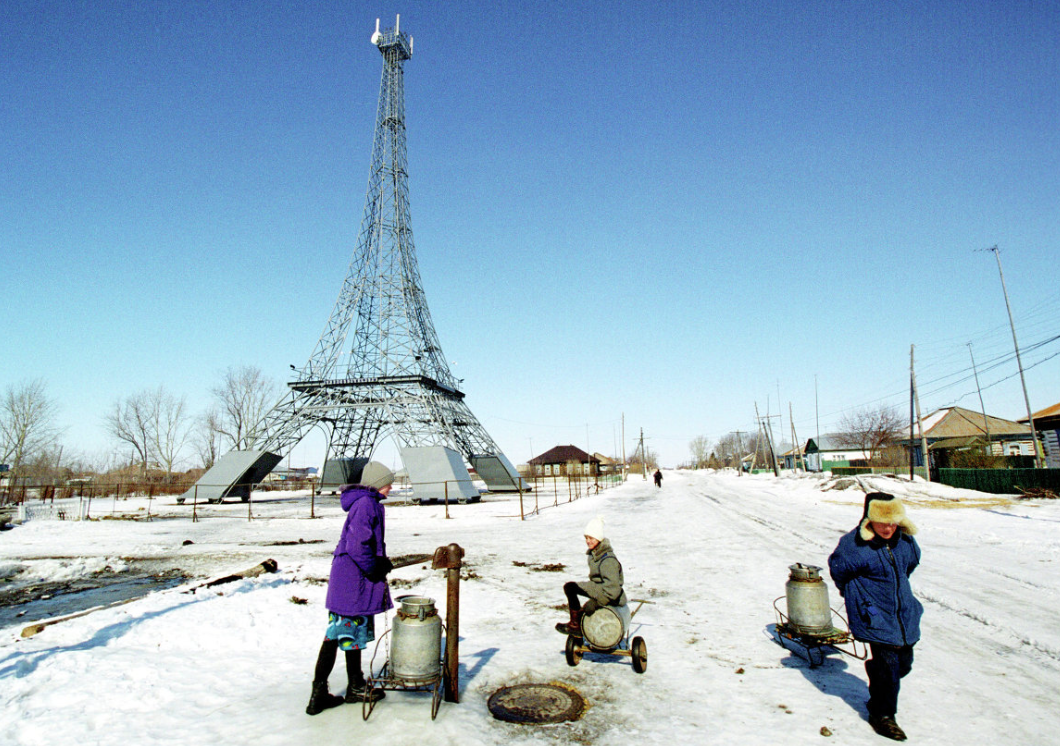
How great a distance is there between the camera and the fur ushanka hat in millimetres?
3754

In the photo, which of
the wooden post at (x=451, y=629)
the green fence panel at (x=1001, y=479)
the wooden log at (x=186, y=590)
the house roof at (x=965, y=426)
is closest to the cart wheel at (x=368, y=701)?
the wooden post at (x=451, y=629)

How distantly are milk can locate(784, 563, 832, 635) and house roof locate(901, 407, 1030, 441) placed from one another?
59310 mm

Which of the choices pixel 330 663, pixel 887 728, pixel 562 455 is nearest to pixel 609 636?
pixel 887 728

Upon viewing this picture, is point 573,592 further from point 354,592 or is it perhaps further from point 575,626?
Answer: point 354,592

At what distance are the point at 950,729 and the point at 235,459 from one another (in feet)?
107

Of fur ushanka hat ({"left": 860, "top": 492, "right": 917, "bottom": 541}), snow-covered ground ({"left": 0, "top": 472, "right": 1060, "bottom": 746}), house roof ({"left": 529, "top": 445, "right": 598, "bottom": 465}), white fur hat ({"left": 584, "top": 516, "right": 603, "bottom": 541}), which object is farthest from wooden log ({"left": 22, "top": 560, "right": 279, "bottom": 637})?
house roof ({"left": 529, "top": 445, "right": 598, "bottom": 465})

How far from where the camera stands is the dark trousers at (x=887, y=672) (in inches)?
147

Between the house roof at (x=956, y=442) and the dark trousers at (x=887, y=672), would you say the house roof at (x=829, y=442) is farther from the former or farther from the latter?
the dark trousers at (x=887, y=672)

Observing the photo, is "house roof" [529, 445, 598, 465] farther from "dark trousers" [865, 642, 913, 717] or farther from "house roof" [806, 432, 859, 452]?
"dark trousers" [865, 642, 913, 717]

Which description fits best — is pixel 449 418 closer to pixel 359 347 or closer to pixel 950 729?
pixel 359 347

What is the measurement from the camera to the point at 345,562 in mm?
4133

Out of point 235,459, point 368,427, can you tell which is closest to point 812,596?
point 235,459

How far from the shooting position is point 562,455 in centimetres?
9525

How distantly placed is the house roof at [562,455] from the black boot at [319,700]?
89.0 metres
